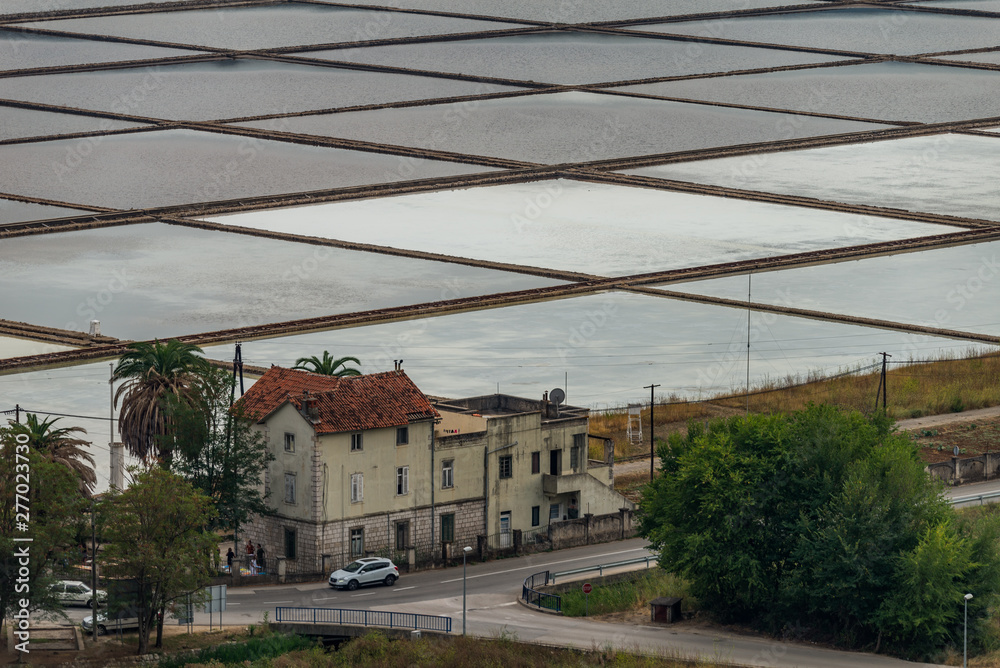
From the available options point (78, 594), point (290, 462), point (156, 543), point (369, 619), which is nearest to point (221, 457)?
point (290, 462)

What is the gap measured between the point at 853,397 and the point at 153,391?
3241 cm

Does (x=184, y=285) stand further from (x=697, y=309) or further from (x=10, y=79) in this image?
(x=10, y=79)

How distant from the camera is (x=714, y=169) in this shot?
453 feet

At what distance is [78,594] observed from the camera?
63625mm

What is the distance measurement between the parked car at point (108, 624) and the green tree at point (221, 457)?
27.6 ft

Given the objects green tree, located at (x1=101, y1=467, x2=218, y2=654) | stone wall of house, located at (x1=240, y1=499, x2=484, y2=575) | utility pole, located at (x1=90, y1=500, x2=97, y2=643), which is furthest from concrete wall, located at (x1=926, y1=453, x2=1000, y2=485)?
utility pole, located at (x1=90, y1=500, x2=97, y2=643)

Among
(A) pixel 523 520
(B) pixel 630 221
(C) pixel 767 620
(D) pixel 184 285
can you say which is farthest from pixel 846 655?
(B) pixel 630 221

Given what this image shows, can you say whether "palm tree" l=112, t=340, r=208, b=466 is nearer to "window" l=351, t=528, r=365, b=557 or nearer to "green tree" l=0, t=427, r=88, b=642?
"window" l=351, t=528, r=365, b=557

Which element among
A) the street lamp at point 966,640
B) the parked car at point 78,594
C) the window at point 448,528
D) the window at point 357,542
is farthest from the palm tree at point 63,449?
the street lamp at point 966,640

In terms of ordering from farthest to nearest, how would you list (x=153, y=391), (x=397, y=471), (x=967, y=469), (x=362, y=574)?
(x=967, y=469)
(x=153, y=391)
(x=397, y=471)
(x=362, y=574)

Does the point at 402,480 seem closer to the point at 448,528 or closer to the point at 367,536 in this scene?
the point at 367,536

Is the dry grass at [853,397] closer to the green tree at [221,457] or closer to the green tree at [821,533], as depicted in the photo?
the green tree at [821,533]

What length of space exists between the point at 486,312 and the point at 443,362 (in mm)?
10625

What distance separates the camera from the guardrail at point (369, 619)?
60719mm
